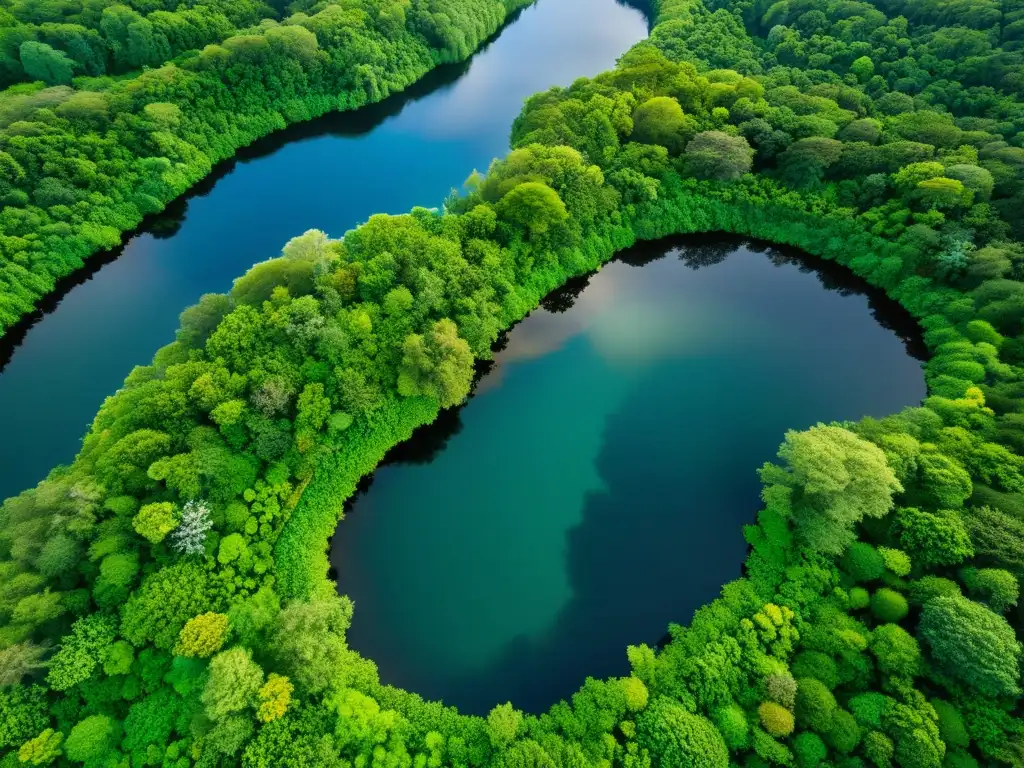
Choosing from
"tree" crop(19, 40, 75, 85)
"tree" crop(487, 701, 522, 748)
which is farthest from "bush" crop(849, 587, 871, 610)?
"tree" crop(19, 40, 75, 85)

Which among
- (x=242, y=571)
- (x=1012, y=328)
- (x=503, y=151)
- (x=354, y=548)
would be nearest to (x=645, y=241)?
(x=503, y=151)

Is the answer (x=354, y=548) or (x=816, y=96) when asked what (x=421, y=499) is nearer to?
(x=354, y=548)

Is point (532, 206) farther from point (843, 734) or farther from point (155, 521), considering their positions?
point (843, 734)

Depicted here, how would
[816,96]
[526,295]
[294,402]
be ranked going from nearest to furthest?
[294,402]
[526,295]
[816,96]

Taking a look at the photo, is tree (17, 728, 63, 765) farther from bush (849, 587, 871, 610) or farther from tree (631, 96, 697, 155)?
tree (631, 96, 697, 155)

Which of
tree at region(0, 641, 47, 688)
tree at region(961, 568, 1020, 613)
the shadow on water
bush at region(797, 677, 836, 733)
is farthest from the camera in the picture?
the shadow on water
